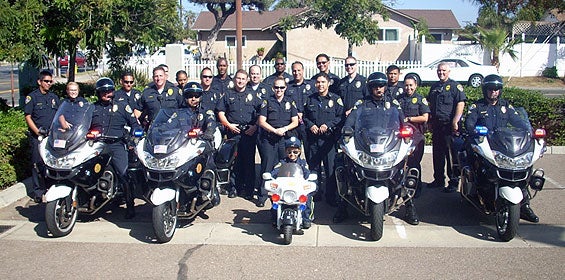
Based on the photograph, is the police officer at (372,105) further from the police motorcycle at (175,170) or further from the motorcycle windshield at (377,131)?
the police motorcycle at (175,170)

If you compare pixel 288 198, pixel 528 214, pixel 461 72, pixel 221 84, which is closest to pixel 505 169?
pixel 528 214

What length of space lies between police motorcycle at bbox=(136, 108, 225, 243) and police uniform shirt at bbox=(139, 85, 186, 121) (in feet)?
4.91

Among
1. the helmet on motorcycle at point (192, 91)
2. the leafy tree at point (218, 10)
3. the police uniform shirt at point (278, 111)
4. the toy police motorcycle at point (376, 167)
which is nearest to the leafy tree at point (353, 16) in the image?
the leafy tree at point (218, 10)

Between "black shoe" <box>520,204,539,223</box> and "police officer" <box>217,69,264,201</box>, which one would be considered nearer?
"black shoe" <box>520,204,539,223</box>

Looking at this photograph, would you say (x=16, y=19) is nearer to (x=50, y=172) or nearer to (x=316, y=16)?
(x=50, y=172)

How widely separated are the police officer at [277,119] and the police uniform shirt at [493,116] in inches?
87.9

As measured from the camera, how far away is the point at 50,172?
6750 mm

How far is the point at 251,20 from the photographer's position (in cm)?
4359

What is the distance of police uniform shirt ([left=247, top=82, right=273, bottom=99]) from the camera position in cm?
876

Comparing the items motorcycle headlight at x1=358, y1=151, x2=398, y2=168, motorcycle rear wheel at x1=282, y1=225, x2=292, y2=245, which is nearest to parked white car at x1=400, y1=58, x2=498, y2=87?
motorcycle headlight at x1=358, y1=151, x2=398, y2=168

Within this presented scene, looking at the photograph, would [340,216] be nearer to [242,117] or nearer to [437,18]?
[242,117]

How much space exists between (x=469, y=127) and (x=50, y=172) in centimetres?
485

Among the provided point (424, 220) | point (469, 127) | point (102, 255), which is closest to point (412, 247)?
point (424, 220)

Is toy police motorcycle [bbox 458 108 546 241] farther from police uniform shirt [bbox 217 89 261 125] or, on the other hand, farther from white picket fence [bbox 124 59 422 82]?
white picket fence [bbox 124 59 422 82]
